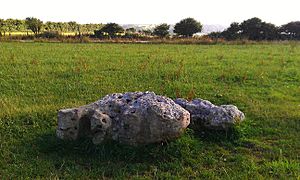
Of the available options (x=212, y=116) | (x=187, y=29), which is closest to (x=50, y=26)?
(x=187, y=29)

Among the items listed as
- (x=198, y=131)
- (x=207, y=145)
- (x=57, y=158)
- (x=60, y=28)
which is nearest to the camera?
(x=57, y=158)

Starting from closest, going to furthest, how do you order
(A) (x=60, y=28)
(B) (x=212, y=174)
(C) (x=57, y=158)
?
(B) (x=212, y=174), (C) (x=57, y=158), (A) (x=60, y=28)

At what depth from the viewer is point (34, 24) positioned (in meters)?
53.9

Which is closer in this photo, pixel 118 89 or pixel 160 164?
pixel 160 164

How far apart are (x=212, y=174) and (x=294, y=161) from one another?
1496mm

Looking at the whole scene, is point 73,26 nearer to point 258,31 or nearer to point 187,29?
point 187,29

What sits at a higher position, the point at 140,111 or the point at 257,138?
the point at 140,111

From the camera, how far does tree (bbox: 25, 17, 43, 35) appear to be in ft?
177

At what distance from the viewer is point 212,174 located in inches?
226

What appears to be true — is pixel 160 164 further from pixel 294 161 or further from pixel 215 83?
pixel 215 83

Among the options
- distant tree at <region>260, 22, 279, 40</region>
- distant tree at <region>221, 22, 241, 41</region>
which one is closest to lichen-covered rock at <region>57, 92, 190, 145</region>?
distant tree at <region>221, 22, 241, 41</region>

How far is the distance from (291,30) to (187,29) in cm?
1362

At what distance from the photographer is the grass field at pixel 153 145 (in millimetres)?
5871

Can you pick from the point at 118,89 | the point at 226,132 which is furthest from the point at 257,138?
the point at 118,89
